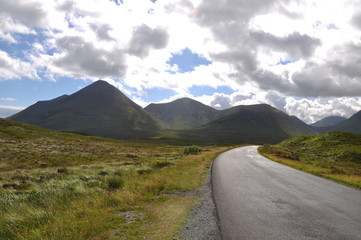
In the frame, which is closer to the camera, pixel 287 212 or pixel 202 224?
pixel 202 224

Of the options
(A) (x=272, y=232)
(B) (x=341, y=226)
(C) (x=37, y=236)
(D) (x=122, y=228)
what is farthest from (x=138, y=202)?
(B) (x=341, y=226)

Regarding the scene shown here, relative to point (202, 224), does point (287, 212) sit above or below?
above

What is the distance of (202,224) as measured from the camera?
8.37m

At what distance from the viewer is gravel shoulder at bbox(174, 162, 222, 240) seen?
7.26 meters

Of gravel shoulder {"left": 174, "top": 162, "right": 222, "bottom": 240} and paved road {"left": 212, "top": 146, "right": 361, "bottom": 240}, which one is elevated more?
paved road {"left": 212, "top": 146, "right": 361, "bottom": 240}

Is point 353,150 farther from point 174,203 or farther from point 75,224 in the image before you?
point 75,224

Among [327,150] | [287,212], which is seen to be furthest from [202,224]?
[327,150]

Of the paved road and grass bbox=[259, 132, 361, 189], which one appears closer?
the paved road

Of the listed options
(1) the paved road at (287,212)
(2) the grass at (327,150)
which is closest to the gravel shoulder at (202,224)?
(1) the paved road at (287,212)

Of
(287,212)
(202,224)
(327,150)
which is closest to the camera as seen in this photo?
(202,224)

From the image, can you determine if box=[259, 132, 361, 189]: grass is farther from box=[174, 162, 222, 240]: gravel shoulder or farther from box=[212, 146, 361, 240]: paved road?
box=[174, 162, 222, 240]: gravel shoulder

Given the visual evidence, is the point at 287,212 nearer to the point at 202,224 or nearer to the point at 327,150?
the point at 202,224

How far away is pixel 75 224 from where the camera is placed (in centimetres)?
770

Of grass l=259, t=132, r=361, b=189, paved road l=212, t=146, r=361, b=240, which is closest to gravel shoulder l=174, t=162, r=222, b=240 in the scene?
paved road l=212, t=146, r=361, b=240
